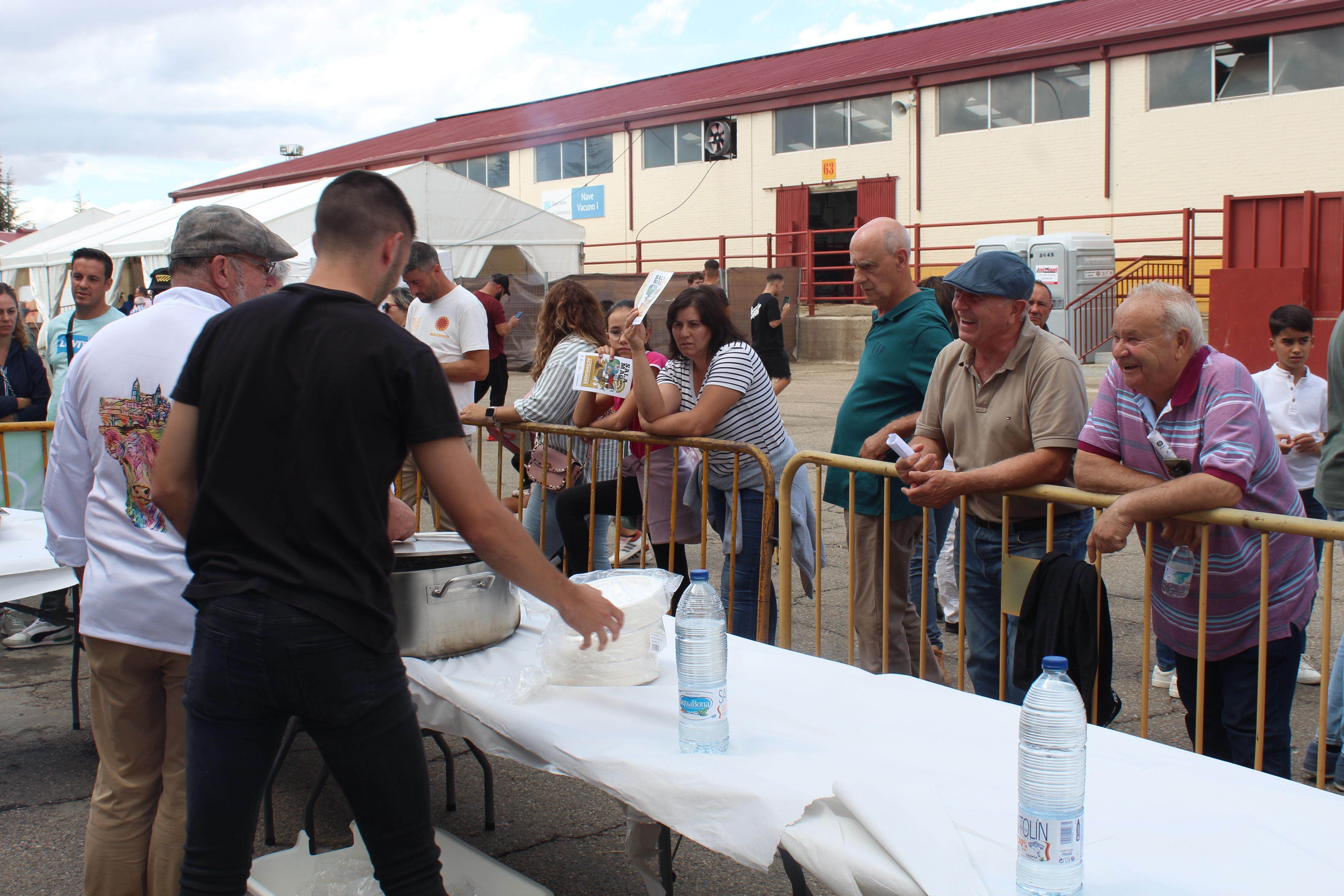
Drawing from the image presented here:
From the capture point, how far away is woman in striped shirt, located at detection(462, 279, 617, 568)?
5273 millimetres

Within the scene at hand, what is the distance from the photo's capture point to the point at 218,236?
2.77 metres

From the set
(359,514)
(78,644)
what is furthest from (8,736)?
(359,514)

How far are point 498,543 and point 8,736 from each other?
3.45m

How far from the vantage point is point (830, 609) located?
5965mm

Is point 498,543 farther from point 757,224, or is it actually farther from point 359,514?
point 757,224

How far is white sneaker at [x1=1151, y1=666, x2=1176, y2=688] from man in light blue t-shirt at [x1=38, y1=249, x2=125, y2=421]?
549cm

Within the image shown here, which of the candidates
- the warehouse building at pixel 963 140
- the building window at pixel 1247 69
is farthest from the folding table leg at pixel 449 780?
the building window at pixel 1247 69

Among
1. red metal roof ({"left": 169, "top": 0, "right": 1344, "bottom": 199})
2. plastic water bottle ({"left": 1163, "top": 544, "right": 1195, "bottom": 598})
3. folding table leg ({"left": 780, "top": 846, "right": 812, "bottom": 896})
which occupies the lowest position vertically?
folding table leg ({"left": 780, "top": 846, "right": 812, "bottom": 896})

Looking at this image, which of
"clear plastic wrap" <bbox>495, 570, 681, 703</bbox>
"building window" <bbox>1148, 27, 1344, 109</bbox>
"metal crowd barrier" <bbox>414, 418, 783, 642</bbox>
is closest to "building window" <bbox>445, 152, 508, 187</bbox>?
"building window" <bbox>1148, 27, 1344, 109</bbox>

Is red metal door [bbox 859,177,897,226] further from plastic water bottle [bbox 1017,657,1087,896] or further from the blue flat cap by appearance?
plastic water bottle [bbox 1017,657,1087,896]

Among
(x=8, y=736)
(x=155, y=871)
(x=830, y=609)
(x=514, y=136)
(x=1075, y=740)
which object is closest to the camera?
(x=1075, y=740)

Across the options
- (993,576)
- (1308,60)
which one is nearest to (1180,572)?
(993,576)

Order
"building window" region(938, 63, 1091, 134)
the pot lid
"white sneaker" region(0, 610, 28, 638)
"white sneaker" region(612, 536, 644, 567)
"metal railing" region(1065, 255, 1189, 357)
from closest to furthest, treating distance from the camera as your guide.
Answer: the pot lid < "white sneaker" region(0, 610, 28, 638) < "white sneaker" region(612, 536, 644, 567) < "metal railing" region(1065, 255, 1189, 357) < "building window" region(938, 63, 1091, 134)

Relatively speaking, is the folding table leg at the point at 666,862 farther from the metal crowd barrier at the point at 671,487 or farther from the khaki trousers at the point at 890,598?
the khaki trousers at the point at 890,598
